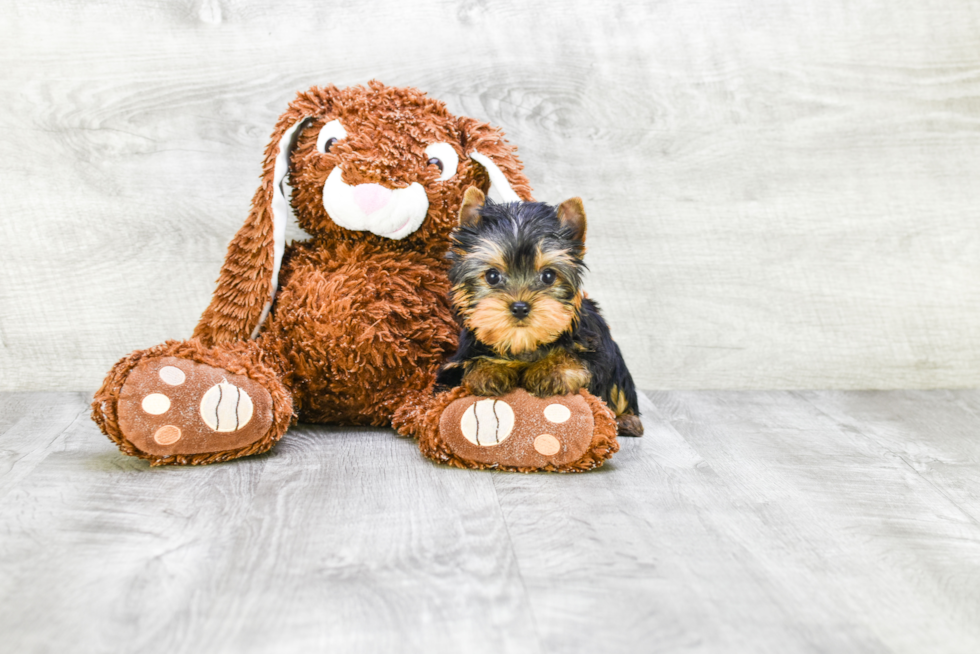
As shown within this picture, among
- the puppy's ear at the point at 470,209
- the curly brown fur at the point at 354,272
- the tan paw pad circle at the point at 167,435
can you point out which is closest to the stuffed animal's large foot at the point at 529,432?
the curly brown fur at the point at 354,272

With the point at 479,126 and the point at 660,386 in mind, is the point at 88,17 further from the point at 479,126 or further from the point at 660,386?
the point at 660,386

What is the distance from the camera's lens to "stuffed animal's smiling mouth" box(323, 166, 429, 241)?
1418 mm

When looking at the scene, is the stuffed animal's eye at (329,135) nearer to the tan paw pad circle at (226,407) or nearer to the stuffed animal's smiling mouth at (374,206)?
the stuffed animal's smiling mouth at (374,206)

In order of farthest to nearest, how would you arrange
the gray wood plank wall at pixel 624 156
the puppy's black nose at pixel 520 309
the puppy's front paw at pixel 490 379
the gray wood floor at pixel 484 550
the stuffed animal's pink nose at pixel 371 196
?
1. the gray wood plank wall at pixel 624 156
2. the stuffed animal's pink nose at pixel 371 196
3. the puppy's front paw at pixel 490 379
4. the puppy's black nose at pixel 520 309
5. the gray wood floor at pixel 484 550

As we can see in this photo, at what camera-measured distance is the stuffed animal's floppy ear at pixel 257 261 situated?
1.48 m

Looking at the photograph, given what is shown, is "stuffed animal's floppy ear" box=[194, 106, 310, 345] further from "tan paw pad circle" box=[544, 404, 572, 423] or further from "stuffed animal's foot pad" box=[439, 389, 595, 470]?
"tan paw pad circle" box=[544, 404, 572, 423]

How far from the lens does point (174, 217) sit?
1849mm

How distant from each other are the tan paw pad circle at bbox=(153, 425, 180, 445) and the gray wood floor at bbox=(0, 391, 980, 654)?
5 cm

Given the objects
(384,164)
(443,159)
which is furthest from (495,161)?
(384,164)

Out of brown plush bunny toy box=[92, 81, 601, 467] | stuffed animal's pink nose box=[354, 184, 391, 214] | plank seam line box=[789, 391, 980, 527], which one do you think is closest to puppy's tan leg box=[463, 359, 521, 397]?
brown plush bunny toy box=[92, 81, 601, 467]

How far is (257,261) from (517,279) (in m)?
0.52

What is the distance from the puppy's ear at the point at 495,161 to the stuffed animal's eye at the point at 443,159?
40 millimetres

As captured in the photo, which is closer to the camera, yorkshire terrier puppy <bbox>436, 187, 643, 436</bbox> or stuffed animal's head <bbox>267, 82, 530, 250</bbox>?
yorkshire terrier puppy <bbox>436, 187, 643, 436</bbox>

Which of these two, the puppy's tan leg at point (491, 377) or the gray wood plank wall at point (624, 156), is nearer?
the puppy's tan leg at point (491, 377)
